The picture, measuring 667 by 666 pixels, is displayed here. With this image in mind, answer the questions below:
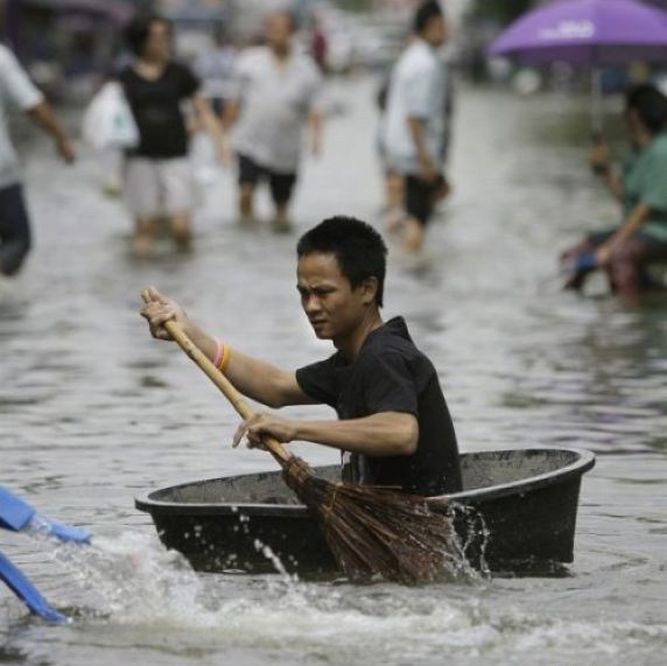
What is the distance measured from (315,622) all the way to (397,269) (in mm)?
11388

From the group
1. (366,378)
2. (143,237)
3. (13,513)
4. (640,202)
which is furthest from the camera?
(143,237)

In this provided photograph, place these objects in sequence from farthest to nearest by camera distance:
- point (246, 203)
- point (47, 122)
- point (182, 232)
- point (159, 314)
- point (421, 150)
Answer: point (246, 203)
point (182, 232)
point (421, 150)
point (47, 122)
point (159, 314)

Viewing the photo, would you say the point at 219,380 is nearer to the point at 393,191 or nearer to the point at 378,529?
the point at 378,529

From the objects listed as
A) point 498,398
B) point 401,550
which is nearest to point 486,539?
point 401,550

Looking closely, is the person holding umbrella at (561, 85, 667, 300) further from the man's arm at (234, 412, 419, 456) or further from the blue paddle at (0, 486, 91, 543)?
the blue paddle at (0, 486, 91, 543)

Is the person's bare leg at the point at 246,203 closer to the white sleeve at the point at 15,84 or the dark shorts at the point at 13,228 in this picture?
the dark shorts at the point at 13,228

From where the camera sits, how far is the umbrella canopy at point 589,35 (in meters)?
17.9

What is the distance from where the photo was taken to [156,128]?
1834 centimetres

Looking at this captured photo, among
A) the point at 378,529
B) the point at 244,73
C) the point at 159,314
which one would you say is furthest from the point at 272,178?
the point at 378,529

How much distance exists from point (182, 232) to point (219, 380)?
12.0 metres

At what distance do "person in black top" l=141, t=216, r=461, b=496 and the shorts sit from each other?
11.0 metres

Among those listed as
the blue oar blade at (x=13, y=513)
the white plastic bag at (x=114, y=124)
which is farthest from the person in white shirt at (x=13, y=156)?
the blue oar blade at (x=13, y=513)

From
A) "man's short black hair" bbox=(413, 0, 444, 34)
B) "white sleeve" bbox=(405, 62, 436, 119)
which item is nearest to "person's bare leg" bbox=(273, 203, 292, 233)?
"man's short black hair" bbox=(413, 0, 444, 34)

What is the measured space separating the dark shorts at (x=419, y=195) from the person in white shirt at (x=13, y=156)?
10.7 feet
